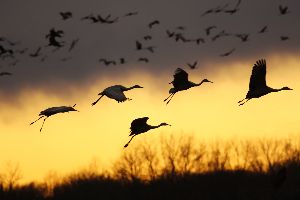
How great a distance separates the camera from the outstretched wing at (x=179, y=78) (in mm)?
35728

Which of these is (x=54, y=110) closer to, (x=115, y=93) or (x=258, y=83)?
(x=115, y=93)

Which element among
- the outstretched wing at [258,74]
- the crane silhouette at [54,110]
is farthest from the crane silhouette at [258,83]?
the crane silhouette at [54,110]

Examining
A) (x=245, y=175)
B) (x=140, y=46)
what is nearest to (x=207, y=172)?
(x=245, y=175)

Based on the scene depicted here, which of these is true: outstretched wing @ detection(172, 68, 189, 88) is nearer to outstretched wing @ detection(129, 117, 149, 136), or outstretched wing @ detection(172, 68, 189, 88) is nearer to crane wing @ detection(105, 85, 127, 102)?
outstretched wing @ detection(129, 117, 149, 136)

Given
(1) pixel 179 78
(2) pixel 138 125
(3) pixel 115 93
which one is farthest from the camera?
(2) pixel 138 125

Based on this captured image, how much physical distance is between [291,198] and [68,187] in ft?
146

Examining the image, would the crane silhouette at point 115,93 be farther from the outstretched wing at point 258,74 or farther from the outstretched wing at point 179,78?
the outstretched wing at point 258,74

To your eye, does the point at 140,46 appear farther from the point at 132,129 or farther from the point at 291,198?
the point at 291,198

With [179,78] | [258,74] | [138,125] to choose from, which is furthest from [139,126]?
[258,74]

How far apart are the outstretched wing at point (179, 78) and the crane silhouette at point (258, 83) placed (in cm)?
249

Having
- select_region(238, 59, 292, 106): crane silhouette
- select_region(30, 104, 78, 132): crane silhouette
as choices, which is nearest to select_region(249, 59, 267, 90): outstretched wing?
select_region(238, 59, 292, 106): crane silhouette

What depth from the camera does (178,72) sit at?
117 ft

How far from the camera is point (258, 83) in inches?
1372

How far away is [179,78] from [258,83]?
2973 millimetres
